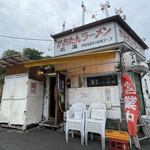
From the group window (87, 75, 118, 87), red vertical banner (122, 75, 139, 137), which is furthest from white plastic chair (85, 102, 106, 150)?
window (87, 75, 118, 87)

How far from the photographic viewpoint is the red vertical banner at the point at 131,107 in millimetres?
2130

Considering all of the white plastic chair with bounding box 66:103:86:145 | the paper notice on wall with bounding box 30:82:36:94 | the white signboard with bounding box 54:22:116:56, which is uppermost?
the white signboard with bounding box 54:22:116:56

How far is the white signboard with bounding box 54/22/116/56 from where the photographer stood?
3.42 metres

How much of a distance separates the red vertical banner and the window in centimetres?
55

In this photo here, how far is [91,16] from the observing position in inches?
173

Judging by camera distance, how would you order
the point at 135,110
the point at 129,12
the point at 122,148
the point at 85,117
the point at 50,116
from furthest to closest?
the point at 129,12 → the point at 50,116 → the point at 85,117 → the point at 135,110 → the point at 122,148

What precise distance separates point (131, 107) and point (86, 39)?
3.15m

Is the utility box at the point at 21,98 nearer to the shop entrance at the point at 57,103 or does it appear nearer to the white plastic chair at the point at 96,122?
the shop entrance at the point at 57,103

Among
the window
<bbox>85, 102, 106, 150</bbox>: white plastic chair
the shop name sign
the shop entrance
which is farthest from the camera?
the shop name sign

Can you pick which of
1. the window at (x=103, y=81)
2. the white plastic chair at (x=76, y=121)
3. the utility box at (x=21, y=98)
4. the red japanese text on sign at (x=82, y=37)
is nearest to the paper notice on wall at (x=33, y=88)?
the utility box at (x=21, y=98)

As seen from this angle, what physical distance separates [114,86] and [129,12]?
433 centimetres

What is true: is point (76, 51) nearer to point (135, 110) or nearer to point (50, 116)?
point (135, 110)

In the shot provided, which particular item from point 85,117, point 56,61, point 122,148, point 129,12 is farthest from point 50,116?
point 129,12

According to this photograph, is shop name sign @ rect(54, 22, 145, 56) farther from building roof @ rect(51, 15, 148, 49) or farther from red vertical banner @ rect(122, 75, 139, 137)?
red vertical banner @ rect(122, 75, 139, 137)
